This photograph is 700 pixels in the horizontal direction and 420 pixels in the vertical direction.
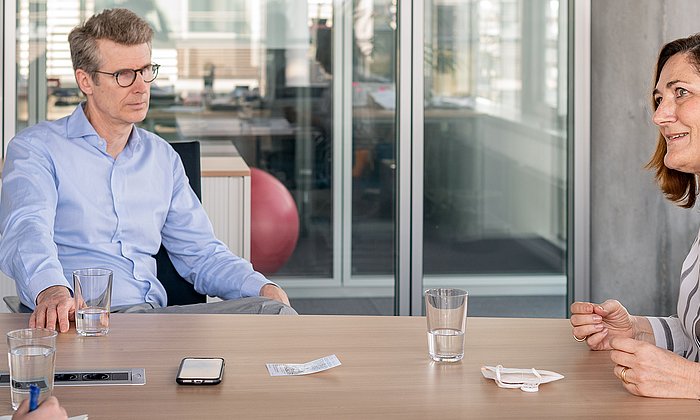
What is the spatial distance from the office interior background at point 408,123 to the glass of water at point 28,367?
3.47 meters

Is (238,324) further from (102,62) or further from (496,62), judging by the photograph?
(496,62)

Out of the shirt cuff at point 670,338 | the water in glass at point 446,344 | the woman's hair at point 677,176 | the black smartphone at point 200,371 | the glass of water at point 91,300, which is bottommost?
the shirt cuff at point 670,338

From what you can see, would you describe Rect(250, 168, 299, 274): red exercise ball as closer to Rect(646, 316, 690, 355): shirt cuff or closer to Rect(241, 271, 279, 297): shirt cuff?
Rect(241, 271, 279, 297): shirt cuff

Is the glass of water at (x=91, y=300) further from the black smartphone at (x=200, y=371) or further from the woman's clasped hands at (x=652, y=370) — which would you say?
the woman's clasped hands at (x=652, y=370)

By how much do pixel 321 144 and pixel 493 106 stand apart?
832mm

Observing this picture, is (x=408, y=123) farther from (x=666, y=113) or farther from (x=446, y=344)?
(x=446, y=344)

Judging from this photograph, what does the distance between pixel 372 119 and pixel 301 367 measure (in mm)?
3376

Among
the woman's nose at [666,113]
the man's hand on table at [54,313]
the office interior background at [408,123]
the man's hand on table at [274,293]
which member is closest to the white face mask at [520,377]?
the woman's nose at [666,113]

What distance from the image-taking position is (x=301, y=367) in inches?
83.3

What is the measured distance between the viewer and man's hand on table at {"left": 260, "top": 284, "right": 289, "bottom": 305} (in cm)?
303

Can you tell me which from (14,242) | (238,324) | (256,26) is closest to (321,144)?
(256,26)

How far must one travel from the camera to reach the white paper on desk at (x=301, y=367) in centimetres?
208

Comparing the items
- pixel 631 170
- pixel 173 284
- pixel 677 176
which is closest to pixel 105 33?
pixel 173 284

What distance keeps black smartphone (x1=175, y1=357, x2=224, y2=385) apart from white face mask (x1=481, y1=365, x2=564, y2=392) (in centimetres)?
47
